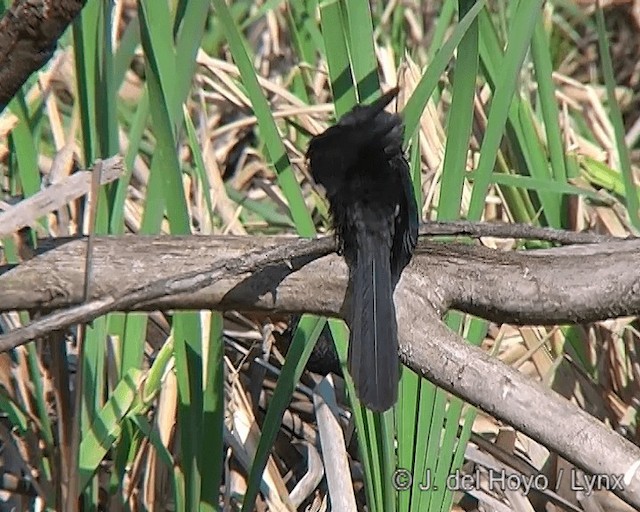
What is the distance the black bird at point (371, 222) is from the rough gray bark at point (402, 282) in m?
0.03

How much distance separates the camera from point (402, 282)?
1.45 metres

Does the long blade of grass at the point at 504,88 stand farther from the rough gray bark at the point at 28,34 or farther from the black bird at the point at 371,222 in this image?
the rough gray bark at the point at 28,34

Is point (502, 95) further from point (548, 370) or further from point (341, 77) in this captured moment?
point (548, 370)

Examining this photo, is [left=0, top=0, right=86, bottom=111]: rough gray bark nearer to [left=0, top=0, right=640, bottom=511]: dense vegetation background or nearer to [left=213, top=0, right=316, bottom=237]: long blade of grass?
[left=0, top=0, right=640, bottom=511]: dense vegetation background

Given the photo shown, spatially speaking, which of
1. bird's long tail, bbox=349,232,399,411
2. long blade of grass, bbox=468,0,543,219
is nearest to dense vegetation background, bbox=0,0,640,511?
long blade of grass, bbox=468,0,543,219

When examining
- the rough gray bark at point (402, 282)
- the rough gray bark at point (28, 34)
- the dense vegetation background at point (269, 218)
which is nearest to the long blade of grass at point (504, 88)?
the dense vegetation background at point (269, 218)

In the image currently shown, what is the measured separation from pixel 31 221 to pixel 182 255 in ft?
0.62

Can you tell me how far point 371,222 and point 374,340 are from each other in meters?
0.26

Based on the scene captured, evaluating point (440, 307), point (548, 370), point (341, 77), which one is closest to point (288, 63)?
point (548, 370)

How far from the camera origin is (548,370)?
225 cm

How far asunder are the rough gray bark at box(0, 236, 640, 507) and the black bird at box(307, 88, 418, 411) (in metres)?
0.03

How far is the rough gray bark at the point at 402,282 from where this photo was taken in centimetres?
133

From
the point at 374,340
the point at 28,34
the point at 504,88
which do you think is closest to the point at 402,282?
the point at 374,340

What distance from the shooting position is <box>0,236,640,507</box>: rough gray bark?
52.3 inches
